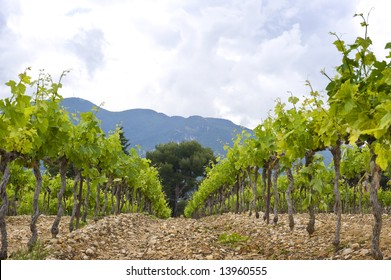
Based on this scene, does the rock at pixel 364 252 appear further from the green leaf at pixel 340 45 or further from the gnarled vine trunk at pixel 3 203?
the gnarled vine trunk at pixel 3 203

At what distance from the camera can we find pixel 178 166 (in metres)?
71.6

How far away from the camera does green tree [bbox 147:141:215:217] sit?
68250 millimetres

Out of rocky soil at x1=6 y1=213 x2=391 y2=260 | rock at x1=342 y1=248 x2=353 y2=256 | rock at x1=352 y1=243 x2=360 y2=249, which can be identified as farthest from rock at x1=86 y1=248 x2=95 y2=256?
rock at x1=352 y1=243 x2=360 y2=249

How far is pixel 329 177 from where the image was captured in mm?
24641

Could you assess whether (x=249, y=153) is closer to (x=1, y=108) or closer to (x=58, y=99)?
(x=58, y=99)

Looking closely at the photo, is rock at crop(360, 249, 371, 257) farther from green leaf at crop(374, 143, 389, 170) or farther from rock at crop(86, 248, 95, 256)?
rock at crop(86, 248, 95, 256)

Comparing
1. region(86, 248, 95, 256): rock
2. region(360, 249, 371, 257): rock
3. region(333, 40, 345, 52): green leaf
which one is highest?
region(333, 40, 345, 52): green leaf

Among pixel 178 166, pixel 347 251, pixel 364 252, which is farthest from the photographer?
pixel 178 166

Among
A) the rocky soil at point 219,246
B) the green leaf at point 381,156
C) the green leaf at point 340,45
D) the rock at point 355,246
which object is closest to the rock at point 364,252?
the rocky soil at point 219,246

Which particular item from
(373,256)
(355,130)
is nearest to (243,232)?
(373,256)

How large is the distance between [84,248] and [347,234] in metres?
7.00

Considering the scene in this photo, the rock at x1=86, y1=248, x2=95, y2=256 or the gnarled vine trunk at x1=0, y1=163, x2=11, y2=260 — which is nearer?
the gnarled vine trunk at x1=0, y1=163, x2=11, y2=260

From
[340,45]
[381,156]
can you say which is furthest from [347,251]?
[340,45]

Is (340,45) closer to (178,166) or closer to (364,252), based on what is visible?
(364,252)
